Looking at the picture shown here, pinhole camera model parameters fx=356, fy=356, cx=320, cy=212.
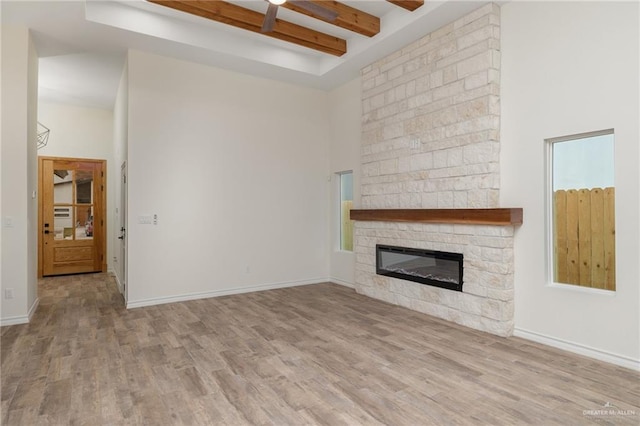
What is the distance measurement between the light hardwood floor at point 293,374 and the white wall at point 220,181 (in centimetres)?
105

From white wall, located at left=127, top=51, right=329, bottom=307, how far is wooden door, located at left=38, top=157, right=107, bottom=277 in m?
3.68

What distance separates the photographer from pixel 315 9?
3.47 metres

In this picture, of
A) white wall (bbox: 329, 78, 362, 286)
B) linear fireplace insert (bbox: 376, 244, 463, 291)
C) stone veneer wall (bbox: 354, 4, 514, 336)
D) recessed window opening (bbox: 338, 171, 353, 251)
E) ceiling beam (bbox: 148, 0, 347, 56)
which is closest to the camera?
stone veneer wall (bbox: 354, 4, 514, 336)

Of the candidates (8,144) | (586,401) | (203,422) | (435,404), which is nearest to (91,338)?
(203,422)

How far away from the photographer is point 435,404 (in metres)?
2.40

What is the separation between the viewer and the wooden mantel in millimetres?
3592

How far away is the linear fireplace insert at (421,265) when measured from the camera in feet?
13.7

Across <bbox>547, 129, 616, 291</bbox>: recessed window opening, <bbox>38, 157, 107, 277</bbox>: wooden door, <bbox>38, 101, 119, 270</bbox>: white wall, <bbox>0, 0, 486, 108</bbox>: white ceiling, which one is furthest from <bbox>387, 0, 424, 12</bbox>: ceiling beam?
<bbox>38, 157, 107, 277</bbox>: wooden door

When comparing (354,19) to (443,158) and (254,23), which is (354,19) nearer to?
(254,23)

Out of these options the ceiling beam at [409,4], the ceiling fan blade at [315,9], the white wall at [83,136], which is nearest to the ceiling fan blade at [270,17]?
the ceiling fan blade at [315,9]

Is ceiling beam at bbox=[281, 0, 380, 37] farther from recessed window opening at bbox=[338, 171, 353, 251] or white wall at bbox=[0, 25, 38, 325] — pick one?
white wall at bbox=[0, 25, 38, 325]

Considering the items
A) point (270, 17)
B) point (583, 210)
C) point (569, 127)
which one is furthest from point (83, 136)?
point (583, 210)

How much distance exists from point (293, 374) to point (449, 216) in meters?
2.48

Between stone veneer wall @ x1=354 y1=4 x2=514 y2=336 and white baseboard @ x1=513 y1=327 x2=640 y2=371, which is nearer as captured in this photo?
white baseboard @ x1=513 y1=327 x2=640 y2=371
